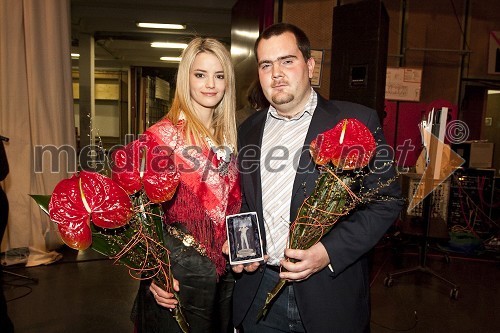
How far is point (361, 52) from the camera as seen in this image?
9.75 feet

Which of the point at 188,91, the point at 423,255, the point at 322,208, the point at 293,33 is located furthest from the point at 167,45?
the point at 322,208

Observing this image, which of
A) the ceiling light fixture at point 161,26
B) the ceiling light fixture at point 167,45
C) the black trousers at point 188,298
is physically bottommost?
the black trousers at point 188,298

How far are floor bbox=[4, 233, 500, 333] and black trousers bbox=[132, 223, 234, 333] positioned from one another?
5.00 ft

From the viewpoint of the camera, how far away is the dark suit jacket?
4.04ft

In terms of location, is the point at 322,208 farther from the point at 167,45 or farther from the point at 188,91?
the point at 167,45

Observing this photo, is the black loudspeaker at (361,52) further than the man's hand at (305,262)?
Yes

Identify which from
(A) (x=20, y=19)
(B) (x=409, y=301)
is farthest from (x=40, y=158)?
(B) (x=409, y=301)

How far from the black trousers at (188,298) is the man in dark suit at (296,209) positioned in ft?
0.37

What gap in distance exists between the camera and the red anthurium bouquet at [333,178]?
1.05 metres

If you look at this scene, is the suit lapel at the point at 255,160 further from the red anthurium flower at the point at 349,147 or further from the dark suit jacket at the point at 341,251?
the red anthurium flower at the point at 349,147

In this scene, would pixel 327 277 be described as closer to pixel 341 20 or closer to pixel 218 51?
pixel 218 51

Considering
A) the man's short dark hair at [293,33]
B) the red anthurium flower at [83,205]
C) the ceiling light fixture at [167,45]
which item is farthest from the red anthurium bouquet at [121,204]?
the ceiling light fixture at [167,45]

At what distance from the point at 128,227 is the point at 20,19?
3698 millimetres

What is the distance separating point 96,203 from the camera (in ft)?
3.16
